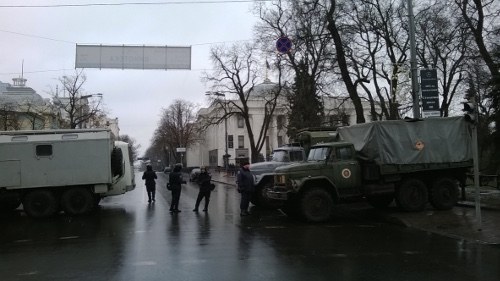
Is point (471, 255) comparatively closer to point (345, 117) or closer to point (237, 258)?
point (237, 258)

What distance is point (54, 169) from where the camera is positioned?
18609 millimetres

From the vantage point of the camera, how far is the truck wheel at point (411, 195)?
16422 millimetres

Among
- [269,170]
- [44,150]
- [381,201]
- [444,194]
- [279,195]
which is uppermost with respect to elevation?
[44,150]

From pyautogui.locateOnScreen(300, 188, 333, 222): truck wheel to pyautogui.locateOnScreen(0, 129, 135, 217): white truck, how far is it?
816 centimetres

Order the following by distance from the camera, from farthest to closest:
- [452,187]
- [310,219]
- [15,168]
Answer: [15,168] < [452,187] < [310,219]

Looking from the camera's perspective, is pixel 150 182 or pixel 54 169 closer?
pixel 54 169

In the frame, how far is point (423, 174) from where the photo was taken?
1702 centimetres

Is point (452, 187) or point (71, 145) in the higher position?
point (71, 145)

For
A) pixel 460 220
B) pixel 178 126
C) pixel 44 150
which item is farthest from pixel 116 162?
pixel 178 126

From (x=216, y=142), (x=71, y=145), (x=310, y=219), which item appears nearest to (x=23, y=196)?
(x=71, y=145)

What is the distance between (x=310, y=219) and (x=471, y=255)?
226 inches

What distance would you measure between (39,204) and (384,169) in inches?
489

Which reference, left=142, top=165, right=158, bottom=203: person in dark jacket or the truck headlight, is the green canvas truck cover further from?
left=142, top=165, right=158, bottom=203: person in dark jacket

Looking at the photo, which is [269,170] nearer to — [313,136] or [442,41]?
[313,136]
